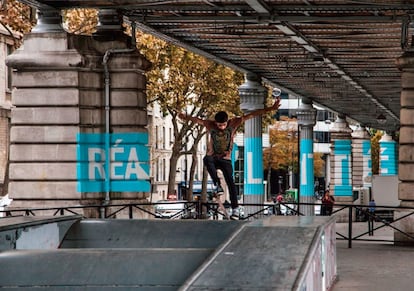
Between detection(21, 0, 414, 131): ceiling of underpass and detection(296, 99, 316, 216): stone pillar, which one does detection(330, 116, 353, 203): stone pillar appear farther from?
detection(21, 0, 414, 131): ceiling of underpass

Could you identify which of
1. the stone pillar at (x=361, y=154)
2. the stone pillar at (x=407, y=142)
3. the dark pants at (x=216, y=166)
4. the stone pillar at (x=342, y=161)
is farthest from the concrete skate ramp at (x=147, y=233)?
the stone pillar at (x=361, y=154)

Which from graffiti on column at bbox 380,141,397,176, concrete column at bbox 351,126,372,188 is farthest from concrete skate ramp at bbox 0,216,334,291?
graffiti on column at bbox 380,141,397,176

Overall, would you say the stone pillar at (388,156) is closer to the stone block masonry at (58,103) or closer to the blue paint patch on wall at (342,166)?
the blue paint patch on wall at (342,166)

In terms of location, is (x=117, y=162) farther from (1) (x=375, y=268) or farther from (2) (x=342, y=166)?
(2) (x=342, y=166)

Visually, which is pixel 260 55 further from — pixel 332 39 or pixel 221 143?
pixel 221 143

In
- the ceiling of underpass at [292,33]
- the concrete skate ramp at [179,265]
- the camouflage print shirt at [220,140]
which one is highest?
the ceiling of underpass at [292,33]

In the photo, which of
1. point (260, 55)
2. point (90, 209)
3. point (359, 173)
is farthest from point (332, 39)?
point (359, 173)

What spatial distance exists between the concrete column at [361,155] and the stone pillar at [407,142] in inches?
2564

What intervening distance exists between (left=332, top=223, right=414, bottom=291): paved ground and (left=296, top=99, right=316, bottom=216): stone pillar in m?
35.0

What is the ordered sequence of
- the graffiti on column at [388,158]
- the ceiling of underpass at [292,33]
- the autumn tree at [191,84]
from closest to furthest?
the ceiling of underpass at [292,33] → the autumn tree at [191,84] → the graffiti on column at [388,158]

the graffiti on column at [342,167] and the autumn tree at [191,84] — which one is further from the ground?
the autumn tree at [191,84]

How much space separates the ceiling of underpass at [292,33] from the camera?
944 inches

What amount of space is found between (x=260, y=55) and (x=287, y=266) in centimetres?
2728

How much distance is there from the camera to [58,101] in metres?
22.6
